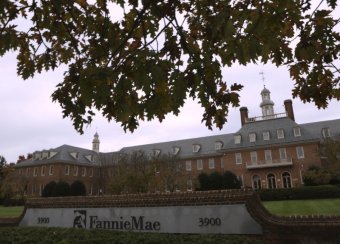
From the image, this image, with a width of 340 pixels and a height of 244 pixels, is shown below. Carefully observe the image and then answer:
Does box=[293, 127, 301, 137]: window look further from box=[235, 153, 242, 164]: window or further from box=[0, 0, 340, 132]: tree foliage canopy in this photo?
box=[0, 0, 340, 132]: tree foliage canopy

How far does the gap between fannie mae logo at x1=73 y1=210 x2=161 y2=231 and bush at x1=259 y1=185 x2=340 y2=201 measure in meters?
18.1

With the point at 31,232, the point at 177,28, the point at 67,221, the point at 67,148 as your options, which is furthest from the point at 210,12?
the point at 67,148

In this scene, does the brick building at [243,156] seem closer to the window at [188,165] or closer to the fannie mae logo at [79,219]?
the window at [188,165]

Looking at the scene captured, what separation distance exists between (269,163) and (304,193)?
15.1m

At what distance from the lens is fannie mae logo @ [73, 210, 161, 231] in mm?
11439

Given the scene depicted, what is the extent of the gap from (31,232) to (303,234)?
9.09 metres

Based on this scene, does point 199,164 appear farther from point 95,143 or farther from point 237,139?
point 95,143

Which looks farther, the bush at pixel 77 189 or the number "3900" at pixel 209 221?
Answer: the bush at pixel 77 189

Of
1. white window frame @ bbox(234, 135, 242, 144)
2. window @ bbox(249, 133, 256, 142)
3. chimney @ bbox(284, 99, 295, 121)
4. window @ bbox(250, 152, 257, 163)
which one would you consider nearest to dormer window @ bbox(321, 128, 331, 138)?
chimney @ bbox(284, 99, 295, 121)

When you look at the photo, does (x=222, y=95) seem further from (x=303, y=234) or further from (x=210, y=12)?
(x=303, y=234)

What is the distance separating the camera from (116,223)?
12.3 metres

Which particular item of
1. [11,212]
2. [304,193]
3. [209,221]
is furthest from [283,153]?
[209,221]

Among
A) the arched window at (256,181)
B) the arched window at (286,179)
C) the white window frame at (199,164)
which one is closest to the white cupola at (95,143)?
the white window frame at (199,164)

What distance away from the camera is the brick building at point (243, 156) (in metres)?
40.4
